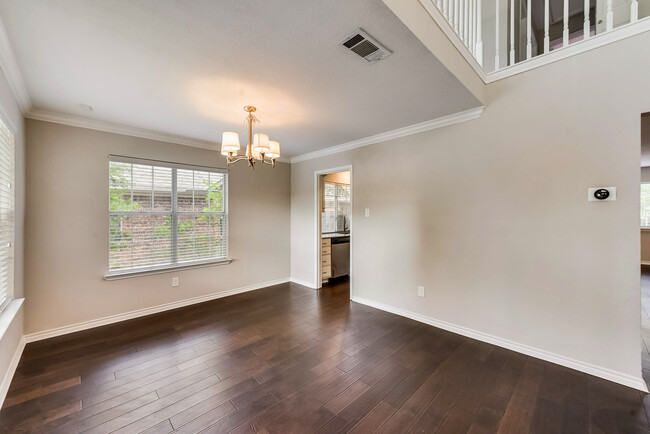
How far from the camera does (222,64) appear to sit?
76.7 inches

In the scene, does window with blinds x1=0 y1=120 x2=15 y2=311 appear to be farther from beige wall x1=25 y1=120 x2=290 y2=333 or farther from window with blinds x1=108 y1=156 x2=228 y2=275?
window with blinds x1=108 y1=156 x2=228 y2=275

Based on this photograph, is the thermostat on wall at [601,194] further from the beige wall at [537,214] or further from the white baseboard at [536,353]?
the white baseboard at [536,353]

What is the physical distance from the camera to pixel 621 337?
2055mm

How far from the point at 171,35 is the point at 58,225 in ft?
8.68

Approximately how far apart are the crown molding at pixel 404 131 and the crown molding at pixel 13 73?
11.0 ft

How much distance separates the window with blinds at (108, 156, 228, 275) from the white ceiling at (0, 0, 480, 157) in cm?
71

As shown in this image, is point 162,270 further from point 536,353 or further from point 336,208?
point 536,353

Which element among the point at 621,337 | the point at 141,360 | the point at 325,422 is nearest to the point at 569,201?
the point at 621,337

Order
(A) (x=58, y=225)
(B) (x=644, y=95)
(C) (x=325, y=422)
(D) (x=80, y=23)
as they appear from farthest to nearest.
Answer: (A) (x=58, y=225) < (B) (x=644, y=95) < (C) (x=325, y=422) < (D) (x=80, y=23)

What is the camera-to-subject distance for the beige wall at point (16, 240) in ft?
6.28

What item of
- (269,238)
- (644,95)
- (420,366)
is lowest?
(420,366)

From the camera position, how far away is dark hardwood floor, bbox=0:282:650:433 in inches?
65.9

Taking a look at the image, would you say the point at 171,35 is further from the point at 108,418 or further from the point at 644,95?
the point at 644,95

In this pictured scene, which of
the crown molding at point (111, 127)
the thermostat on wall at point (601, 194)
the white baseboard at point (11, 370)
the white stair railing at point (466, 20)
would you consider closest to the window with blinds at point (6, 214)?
the white baseboard at point (11, 370)
